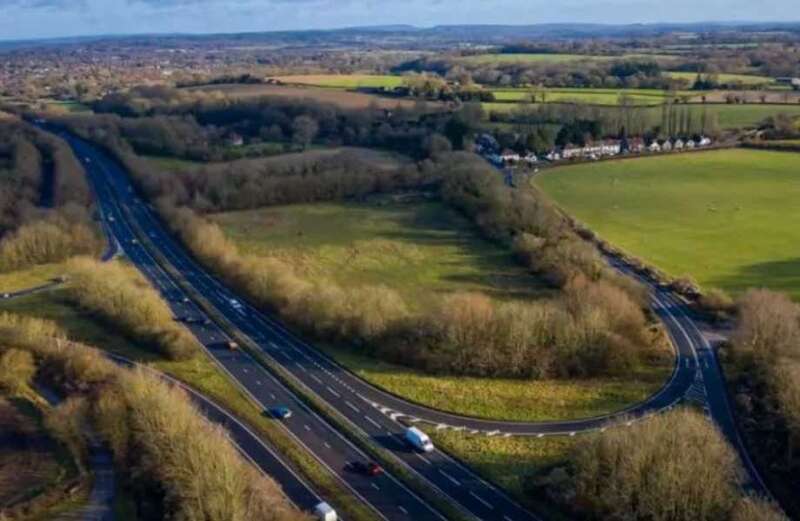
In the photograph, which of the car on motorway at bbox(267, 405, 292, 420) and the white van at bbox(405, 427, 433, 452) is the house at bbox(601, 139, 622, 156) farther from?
the white van at bbox(405, 427, 433, 452)

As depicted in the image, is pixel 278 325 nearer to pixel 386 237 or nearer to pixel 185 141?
pixel 386 237

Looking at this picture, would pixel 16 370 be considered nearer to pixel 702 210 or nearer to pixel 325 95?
pixel 702 210

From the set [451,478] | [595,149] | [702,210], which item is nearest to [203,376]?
[451,478]

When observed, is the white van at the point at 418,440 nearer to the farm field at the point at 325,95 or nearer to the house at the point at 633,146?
the house at the point at 633,146

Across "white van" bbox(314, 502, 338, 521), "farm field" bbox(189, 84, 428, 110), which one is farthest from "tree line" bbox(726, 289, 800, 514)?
"farm field" bbox(189, 84, 428, 110)

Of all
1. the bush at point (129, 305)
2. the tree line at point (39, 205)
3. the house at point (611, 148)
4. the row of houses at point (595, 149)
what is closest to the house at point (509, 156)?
the row of houses at point (595, 149)
